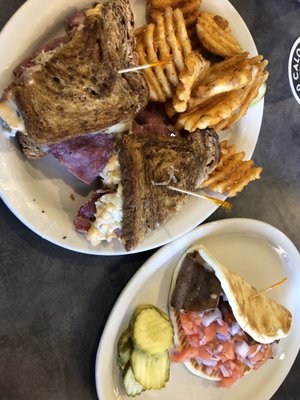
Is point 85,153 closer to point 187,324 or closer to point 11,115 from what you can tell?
point 11,115

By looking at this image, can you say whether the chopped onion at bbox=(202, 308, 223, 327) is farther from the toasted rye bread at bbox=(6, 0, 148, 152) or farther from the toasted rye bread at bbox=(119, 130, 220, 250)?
the toasted rye bread at bbox=(6, 0, 148, 152)

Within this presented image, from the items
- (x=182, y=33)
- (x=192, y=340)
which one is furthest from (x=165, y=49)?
(x=192, y=340)

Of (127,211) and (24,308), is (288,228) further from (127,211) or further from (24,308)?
(24,308)

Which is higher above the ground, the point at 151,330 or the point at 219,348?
the point at 151,330

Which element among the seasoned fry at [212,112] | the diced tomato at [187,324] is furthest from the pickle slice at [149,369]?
the seasoned fry at [212,112]

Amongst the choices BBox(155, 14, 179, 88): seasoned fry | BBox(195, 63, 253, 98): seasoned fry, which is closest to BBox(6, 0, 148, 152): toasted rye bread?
BBox(155, 14, 179, 88): seasoned fry

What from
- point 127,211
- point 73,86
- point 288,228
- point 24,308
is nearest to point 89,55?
point 73,86
